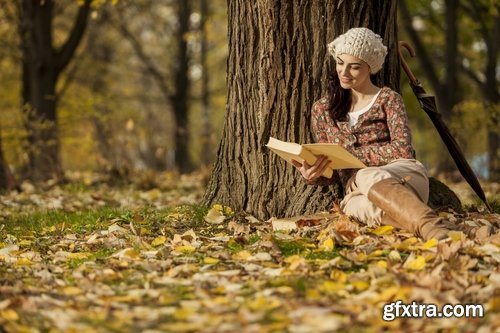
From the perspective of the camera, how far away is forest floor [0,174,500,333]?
316cm

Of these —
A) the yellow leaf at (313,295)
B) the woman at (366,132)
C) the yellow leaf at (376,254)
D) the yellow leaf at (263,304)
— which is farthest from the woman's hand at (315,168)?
the yellow leaf at (263,304)

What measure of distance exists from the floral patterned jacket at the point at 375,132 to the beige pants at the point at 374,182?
11 centimetres

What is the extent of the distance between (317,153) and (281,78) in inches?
33.4

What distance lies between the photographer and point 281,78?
17.5 ft

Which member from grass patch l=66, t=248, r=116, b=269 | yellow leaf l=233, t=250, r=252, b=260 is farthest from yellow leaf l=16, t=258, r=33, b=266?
yellow leaf l=233, t=250, r=252, b=260


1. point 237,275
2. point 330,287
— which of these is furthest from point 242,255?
point 330,287

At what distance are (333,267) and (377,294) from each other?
0.52 meters

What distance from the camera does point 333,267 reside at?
3896 millimetres

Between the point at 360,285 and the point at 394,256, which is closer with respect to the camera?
the point at 360,285

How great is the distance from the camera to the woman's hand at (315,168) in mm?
4754

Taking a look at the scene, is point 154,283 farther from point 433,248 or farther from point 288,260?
point 433,248

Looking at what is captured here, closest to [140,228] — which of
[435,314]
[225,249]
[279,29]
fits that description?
[225,249]

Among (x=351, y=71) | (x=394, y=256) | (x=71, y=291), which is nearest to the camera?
(x=71, y=291)

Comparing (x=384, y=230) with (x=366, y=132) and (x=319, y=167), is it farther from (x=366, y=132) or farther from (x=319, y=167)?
(x=366, y=132)
